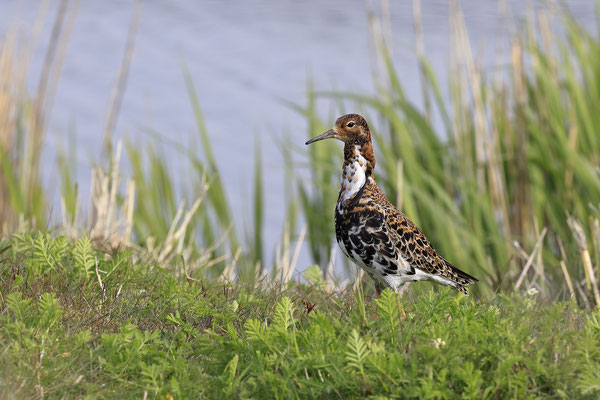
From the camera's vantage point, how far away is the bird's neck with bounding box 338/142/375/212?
4254 millimetres

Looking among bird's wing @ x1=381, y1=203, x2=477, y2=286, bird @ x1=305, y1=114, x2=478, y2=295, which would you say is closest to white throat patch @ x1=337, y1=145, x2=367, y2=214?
bird @ x1=305, y1=114, x2=478, y2=295

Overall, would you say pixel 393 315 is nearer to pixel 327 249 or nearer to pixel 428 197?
pixel 428 197

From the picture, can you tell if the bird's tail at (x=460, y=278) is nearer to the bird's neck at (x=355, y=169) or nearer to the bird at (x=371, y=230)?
Result: the bird at (x=371, y=230)

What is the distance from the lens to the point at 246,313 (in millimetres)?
3711

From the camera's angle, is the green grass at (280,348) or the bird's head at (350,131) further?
the bird's head at (350,131)

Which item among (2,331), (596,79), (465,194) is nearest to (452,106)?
(465,194)

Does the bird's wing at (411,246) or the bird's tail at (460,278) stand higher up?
the bird's wing at (411,246)

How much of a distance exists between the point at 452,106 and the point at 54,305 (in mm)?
5024

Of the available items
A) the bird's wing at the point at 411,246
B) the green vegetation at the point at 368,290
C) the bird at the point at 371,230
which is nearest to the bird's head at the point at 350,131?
the bird at the point at 371,230

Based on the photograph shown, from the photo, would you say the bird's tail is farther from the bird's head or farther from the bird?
the bird's head

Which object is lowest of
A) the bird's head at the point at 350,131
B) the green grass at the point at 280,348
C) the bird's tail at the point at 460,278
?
the bird's tail at the point at 460,278

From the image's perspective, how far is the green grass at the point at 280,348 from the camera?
2873mm

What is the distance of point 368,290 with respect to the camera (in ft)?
15.6

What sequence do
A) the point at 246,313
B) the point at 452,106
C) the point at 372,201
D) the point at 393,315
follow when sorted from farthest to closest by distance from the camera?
the point at 452,106 < the point at 372,201 < the point at 246,313 < the point at 393,315
